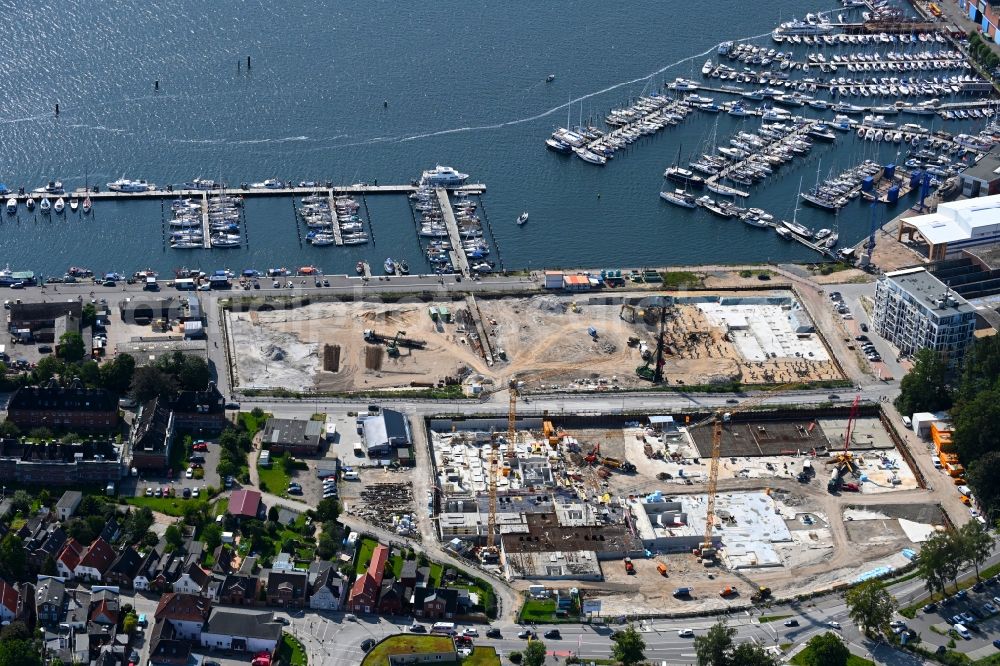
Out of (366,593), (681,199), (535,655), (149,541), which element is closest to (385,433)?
(366,593)

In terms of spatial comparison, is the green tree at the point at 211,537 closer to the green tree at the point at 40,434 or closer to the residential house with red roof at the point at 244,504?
the residential house with red roof at the point at 244,504

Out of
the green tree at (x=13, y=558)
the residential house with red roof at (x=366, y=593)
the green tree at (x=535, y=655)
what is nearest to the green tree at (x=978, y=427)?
the green tree at (x=535, y=655)

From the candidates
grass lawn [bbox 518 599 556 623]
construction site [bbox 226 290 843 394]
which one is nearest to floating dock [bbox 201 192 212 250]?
construction site [bbox 226 290 843 394]

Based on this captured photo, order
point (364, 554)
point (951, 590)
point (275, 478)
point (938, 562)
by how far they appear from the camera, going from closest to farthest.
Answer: point (938, 562) → point (951, 590) → point (364, 554) → point (275, 478)

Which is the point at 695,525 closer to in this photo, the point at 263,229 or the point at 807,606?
the point at 807,606

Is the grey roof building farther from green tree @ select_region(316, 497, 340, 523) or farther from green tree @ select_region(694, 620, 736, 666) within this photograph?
green tree @ select_region(694, 620, 736, 666)

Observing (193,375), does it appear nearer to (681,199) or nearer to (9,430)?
(9,430)

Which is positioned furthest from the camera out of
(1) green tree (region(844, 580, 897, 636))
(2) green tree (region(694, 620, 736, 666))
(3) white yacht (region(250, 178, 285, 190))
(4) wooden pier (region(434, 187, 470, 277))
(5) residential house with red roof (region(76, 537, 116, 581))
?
(3) white yacht (region(250, 178, 285, 190))
